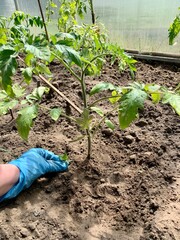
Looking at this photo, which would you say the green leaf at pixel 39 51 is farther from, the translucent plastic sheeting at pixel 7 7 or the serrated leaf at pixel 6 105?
the translucent plastic sheeting at pixel 7 7

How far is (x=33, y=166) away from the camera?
1.50 m

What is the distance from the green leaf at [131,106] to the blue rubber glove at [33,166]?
0.67 metres

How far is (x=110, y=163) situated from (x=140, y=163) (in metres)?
0.18

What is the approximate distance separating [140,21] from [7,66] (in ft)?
7.75

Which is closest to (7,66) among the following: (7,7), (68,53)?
(68,53)

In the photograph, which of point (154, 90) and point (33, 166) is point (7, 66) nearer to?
point (154, 90)

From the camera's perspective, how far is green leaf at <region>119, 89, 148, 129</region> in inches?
38.5

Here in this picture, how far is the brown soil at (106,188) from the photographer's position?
1.29m

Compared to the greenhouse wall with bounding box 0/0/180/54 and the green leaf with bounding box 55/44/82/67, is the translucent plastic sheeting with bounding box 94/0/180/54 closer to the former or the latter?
the greenhouse wall with bounding box 0/0/180/54

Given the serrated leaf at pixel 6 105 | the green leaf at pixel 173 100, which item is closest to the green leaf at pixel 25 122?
the serrated leaf at pixel 6 105

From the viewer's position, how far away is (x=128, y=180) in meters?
1.53

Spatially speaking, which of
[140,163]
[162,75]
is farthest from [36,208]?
[162,75]

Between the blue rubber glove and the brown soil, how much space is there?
55mm

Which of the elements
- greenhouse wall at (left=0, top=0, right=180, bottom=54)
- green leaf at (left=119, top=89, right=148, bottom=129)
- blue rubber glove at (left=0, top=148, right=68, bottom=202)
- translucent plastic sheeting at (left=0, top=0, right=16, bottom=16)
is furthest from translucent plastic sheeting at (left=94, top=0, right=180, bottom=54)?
green leaf at (left=119, top=89, right=148, bottom=129)
